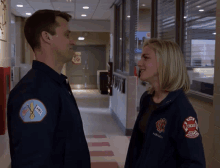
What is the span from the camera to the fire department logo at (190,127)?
1150 mm

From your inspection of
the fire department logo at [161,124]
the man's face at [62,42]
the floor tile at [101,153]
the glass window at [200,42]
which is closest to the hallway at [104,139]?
the floor tile at [101,153]

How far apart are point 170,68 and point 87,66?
11978 millimetres

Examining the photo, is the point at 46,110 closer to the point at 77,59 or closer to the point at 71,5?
the point at 71,5

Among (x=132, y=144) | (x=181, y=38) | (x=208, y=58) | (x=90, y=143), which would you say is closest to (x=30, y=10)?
(x=90, y=143)

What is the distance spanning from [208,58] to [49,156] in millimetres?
1712

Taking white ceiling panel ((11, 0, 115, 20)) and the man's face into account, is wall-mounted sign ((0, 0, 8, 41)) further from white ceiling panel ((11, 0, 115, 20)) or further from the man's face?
white ceiling panel ((11, 0, 115, 20))

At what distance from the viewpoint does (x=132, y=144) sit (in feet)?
4.92

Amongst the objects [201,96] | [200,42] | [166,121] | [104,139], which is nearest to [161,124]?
A: [166,121]

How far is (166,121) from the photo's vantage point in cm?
124

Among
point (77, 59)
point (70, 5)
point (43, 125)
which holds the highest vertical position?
point (70, 5)

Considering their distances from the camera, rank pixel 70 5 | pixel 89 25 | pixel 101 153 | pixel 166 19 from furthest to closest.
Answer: pixel 89 25
pixel 70 5
pixel 101 153
pixel 166 19

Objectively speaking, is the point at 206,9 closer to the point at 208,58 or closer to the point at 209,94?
the point at 208,58

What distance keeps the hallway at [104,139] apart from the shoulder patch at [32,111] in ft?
8.00

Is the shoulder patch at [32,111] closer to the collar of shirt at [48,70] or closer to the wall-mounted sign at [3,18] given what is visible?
the collar of shirt at [48,70]
